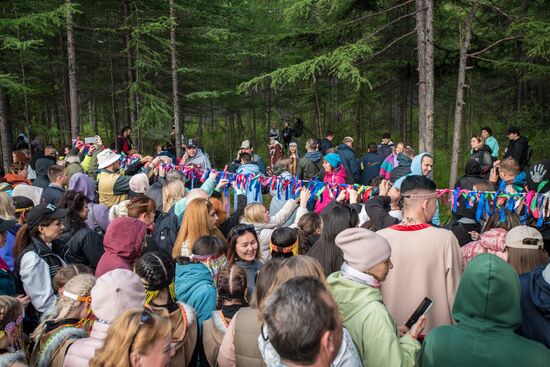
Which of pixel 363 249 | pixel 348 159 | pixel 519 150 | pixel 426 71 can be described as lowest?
pixel 363 249

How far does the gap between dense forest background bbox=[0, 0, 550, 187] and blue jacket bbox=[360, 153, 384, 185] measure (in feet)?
5.16

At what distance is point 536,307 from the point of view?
3.08 m

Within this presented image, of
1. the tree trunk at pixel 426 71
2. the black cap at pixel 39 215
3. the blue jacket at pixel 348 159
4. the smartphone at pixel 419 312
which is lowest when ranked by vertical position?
the smartphone at pixel 419 312

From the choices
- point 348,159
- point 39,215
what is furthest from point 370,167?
point 39,215

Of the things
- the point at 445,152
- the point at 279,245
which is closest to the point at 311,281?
the point at 279,245

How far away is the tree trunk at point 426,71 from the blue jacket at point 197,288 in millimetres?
10060

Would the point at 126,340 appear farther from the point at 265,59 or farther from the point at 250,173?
the point at 265,59

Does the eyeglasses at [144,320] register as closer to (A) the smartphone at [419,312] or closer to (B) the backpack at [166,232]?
(A) the smartphone at [419,312]

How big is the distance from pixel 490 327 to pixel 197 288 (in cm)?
249

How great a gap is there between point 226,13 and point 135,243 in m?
17.9

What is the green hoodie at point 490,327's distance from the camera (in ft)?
8.47

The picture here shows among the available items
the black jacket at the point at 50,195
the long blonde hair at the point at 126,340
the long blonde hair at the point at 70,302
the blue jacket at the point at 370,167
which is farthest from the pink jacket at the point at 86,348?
the blue jacket at the point at 370,167

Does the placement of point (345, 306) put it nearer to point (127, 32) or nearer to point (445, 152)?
point (127, 32)

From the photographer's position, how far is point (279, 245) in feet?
16.8
